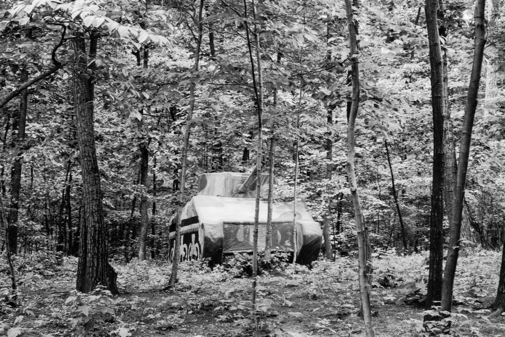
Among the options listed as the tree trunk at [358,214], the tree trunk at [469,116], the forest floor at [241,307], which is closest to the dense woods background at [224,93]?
the tree trunk at [358,214]

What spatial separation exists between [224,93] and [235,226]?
4312 millimetres

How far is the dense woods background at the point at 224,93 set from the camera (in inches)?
220

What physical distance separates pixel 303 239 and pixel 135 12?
8.30m

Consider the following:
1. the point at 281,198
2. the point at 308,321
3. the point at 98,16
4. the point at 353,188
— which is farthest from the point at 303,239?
the point at 98,16

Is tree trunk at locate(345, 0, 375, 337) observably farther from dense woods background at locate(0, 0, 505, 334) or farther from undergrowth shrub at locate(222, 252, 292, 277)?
undergrowth shrub at locate(222, 252, 292, 277)

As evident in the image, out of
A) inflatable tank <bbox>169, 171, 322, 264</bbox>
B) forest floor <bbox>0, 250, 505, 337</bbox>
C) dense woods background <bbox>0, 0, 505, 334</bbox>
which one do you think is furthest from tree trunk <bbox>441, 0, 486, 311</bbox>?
inflatable tank <bbox>169, 171, 322, 264</bbox>

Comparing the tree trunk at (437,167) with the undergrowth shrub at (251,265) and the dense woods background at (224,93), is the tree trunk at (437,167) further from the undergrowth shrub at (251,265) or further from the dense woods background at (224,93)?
the undergrowth shrub at (251,265)

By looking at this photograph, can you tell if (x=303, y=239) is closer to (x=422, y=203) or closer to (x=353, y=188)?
(x=353, y=188)

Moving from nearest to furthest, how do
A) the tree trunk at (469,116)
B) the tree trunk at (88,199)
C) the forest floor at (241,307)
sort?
1. the tree trunk at (469,116)
2. the forest floor at (241,307)
3. the tree trunk at (88,199)

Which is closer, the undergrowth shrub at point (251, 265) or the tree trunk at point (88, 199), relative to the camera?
the tree trunk at point (88, 199)

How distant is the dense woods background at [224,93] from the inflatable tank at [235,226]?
142 centimetres

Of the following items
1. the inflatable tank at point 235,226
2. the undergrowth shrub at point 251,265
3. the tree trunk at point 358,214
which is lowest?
the undergrowth shrub at point 251,265

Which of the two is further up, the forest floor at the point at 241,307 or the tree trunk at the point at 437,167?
the tree trunk at the point at 437,167

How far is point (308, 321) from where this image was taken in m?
6.14
